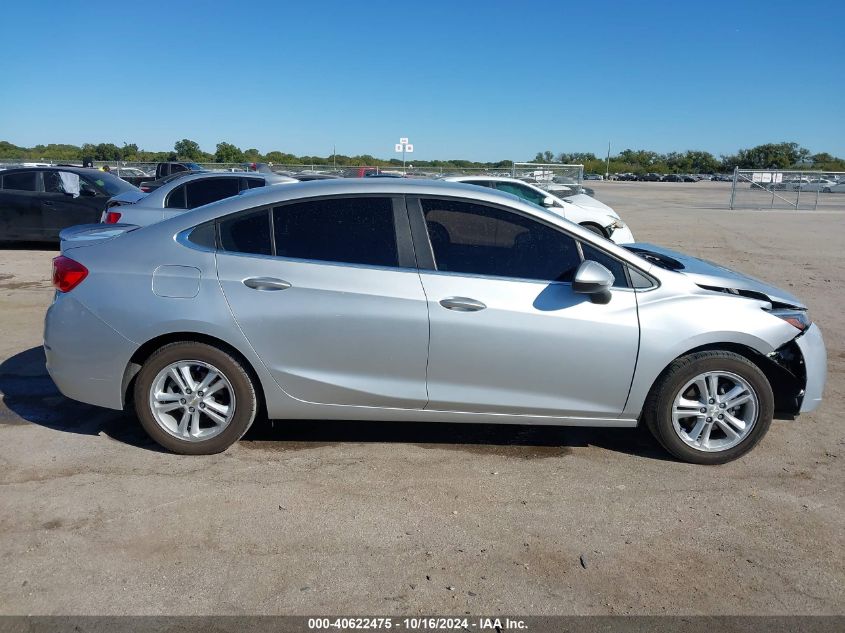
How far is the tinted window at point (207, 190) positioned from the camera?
10.0m

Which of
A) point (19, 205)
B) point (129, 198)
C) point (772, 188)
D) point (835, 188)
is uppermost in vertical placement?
point (129, 198)

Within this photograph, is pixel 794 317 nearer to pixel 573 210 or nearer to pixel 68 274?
pixel 68 274

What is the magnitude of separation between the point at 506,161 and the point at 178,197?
43192 millimetres

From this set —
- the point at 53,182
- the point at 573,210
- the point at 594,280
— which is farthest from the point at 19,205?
the point at 594,280

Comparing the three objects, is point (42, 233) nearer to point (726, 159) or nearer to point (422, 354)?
point (422, 354)

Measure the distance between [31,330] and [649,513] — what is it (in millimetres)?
6517

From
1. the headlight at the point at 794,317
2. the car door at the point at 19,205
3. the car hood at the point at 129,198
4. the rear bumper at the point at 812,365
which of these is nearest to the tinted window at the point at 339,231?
the headlight at the point at 794,317

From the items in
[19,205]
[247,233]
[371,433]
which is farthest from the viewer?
Answer: [19,205]

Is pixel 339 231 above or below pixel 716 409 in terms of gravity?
above

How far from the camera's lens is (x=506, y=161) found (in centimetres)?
5112

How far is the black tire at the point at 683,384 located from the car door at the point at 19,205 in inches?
494

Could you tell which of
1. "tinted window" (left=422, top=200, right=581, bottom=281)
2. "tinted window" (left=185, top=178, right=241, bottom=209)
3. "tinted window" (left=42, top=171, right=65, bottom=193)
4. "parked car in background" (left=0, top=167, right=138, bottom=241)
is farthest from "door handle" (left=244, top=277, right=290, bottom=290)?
"tinted window" (left=42, top=171, right=65, bottom=193)

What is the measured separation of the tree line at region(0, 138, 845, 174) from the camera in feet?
192

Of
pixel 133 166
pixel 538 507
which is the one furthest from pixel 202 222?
pixel 133 166
